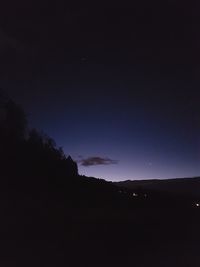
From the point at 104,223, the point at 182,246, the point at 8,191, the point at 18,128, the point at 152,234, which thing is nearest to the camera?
the point at 182,246

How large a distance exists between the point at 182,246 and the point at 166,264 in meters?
7.27

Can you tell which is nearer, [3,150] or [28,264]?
[28,264]

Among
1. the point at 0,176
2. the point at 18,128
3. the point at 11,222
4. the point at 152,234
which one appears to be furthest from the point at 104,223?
the point at 18,128

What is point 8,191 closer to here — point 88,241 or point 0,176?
point 0,176

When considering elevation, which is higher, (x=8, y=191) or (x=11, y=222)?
(x=8, y=191)

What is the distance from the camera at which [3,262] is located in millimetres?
20406

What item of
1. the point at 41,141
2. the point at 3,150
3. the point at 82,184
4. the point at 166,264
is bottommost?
the point at 166,264

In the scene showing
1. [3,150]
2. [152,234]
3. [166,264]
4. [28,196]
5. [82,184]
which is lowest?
[166,264]

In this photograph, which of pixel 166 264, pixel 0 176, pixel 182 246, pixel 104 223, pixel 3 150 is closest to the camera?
pixel 166 264

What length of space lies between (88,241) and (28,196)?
2951 cm

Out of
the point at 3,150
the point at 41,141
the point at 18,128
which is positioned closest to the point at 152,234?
the point at 3,150

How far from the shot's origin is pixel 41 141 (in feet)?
282

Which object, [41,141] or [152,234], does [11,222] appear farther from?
[41,141]

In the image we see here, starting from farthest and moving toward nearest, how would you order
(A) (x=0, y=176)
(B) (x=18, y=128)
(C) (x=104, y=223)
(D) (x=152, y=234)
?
1. (B) (x=18, y=128)
2. (A) (x=0, y=176)
3. (C) (x=104, y=223)
4. (D) (x=152, y=234)
